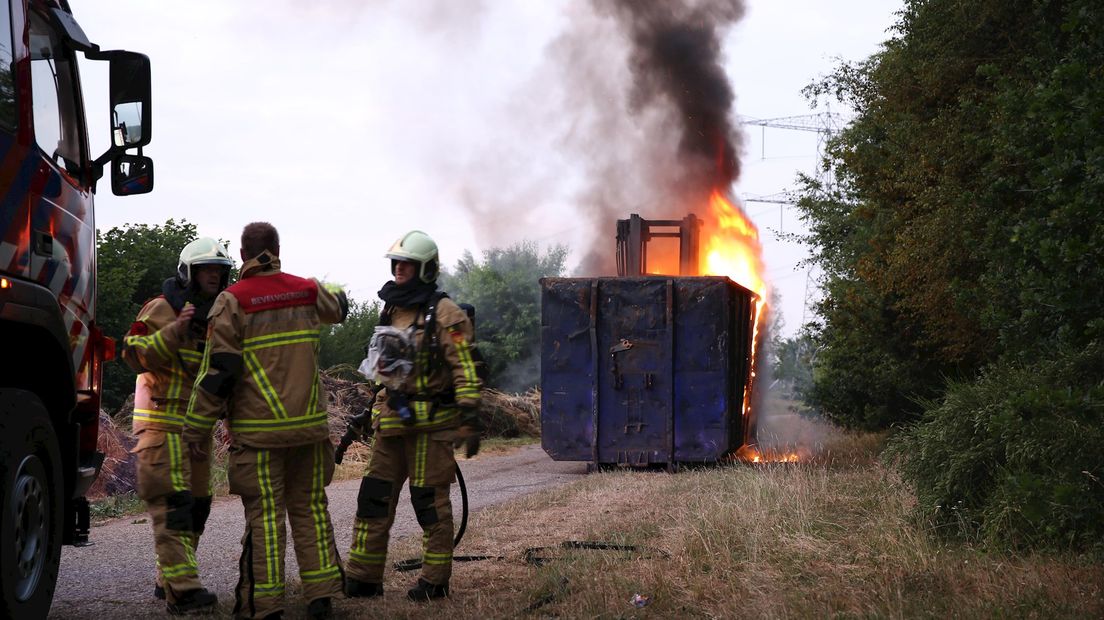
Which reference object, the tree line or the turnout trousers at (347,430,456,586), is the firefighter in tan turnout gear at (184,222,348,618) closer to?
the turnout trousers at (347,430,456,586)

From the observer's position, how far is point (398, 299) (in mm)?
6414

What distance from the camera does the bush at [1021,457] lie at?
22.9 ft

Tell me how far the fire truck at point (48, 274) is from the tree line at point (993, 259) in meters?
5.30

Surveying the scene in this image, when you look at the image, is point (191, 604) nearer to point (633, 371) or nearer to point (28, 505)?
point (28, 505)

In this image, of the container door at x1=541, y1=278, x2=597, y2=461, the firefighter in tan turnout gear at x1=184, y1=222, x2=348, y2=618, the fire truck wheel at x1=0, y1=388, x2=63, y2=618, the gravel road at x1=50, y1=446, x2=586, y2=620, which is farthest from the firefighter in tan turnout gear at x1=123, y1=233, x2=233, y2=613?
the container door at x1=541, y1=278, x2=597, y2=461

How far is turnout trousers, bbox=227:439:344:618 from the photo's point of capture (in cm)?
553

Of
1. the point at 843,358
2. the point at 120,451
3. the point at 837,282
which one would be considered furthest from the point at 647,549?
the point at 843,358

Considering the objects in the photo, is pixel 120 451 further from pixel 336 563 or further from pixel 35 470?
pixel 35 470

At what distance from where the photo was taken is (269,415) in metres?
5.57

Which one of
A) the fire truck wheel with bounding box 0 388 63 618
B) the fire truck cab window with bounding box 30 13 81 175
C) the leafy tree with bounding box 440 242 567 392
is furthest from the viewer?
the leafy tree with bounding box 440 242 567 392

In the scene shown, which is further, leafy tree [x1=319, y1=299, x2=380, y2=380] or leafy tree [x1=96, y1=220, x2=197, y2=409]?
leafy tree [x1=319, y1=299, x2=380, y2=380]

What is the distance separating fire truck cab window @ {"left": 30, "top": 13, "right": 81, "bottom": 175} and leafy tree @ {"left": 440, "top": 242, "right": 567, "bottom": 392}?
29.2 meters

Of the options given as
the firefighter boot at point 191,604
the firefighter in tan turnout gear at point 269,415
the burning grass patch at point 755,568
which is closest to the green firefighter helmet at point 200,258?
the firefighter in tan turnout gear at point 269,415

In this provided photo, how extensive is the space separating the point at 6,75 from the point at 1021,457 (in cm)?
624
